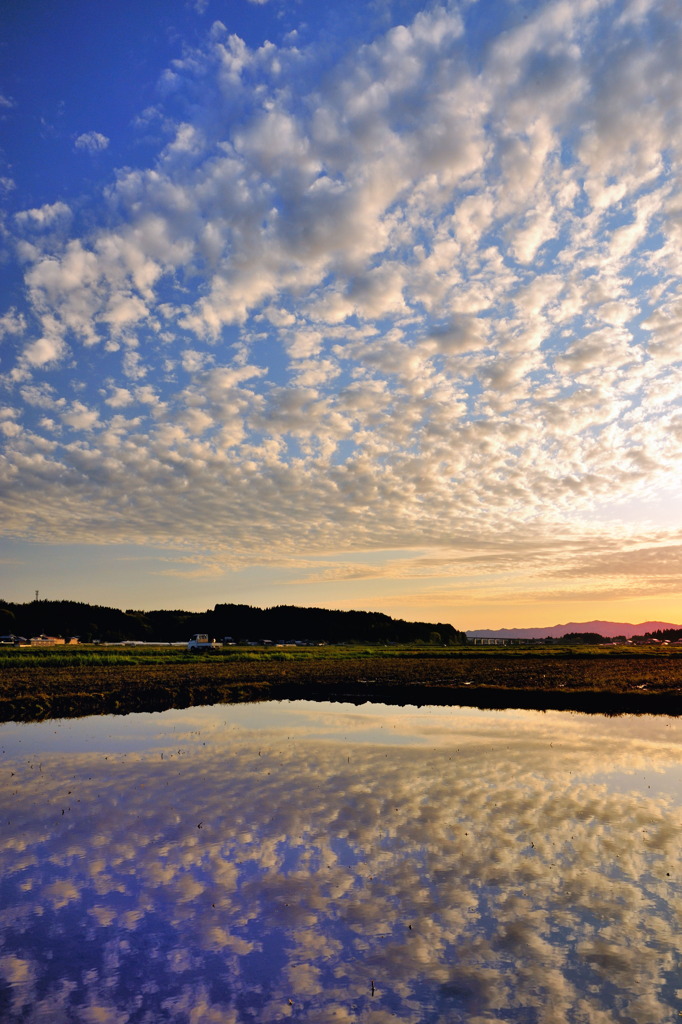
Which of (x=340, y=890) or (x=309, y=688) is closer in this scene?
(x=340, y=890)

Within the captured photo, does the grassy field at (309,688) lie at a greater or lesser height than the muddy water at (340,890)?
greater

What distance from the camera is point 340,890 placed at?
1070 cm

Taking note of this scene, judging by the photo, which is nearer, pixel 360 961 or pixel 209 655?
pixel 360 961

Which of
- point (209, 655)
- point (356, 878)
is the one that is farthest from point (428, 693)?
point (209, 655)

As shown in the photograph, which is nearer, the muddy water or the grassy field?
the muddy water

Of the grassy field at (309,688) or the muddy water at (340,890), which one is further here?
the grassy field at (309,688)

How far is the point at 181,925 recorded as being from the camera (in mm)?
9516

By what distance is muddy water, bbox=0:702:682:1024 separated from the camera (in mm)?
7805

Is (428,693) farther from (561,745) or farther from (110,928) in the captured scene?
(110,928)

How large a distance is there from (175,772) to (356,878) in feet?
33.0

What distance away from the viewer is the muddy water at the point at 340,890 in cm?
780

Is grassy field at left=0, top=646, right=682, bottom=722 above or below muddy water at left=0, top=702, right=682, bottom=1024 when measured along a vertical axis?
above

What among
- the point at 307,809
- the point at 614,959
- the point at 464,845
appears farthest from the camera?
the point at 307,809

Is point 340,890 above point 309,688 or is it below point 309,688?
below
